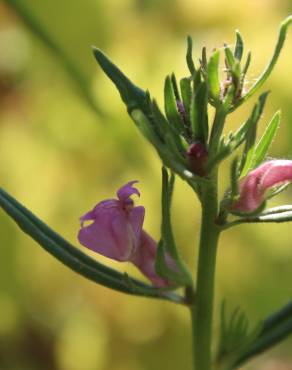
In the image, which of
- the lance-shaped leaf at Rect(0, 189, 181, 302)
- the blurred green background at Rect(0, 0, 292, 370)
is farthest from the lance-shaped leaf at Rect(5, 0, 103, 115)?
the lance-shaped leaf at Rect(0, 189, 181, 302)

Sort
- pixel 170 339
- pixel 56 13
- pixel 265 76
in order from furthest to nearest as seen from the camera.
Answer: pixel 56 13 → pixel 170 339 → pixel 265 76

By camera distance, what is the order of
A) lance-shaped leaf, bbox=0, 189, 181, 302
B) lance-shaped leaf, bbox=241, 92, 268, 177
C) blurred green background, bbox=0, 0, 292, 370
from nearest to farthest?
lance-shaped leaf, bbox=241, 92, 268, 177
lance-shaped leaf, bbox=0, 189, 181, 302
blurred green background, bbox=0, 0, 292, 370

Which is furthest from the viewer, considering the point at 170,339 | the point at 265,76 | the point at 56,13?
the point at 56,13

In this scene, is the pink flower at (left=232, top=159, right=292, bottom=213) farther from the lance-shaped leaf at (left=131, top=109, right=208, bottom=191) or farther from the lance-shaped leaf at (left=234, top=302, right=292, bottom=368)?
the lance-shaped leaf at (left=234, top=302, right=292, bottom=368)

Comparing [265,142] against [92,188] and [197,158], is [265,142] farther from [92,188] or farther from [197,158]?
[92,188]

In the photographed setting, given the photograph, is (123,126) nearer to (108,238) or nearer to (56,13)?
(56,13)

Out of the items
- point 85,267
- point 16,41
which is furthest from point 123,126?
point 85,267

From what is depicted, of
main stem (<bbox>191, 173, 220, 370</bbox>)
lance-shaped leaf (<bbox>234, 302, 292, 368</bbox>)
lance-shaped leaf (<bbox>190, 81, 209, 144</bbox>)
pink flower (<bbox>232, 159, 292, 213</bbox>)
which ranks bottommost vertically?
lance-shaped leaf (<bbox>234, 302, 292, 368</bbox>)

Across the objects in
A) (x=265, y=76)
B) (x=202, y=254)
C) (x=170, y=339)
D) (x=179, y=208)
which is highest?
(x=265, y=76)

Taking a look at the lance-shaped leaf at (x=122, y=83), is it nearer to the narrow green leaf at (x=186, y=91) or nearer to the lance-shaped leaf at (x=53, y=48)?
the narrow green leaf at (x=186, y=91)
